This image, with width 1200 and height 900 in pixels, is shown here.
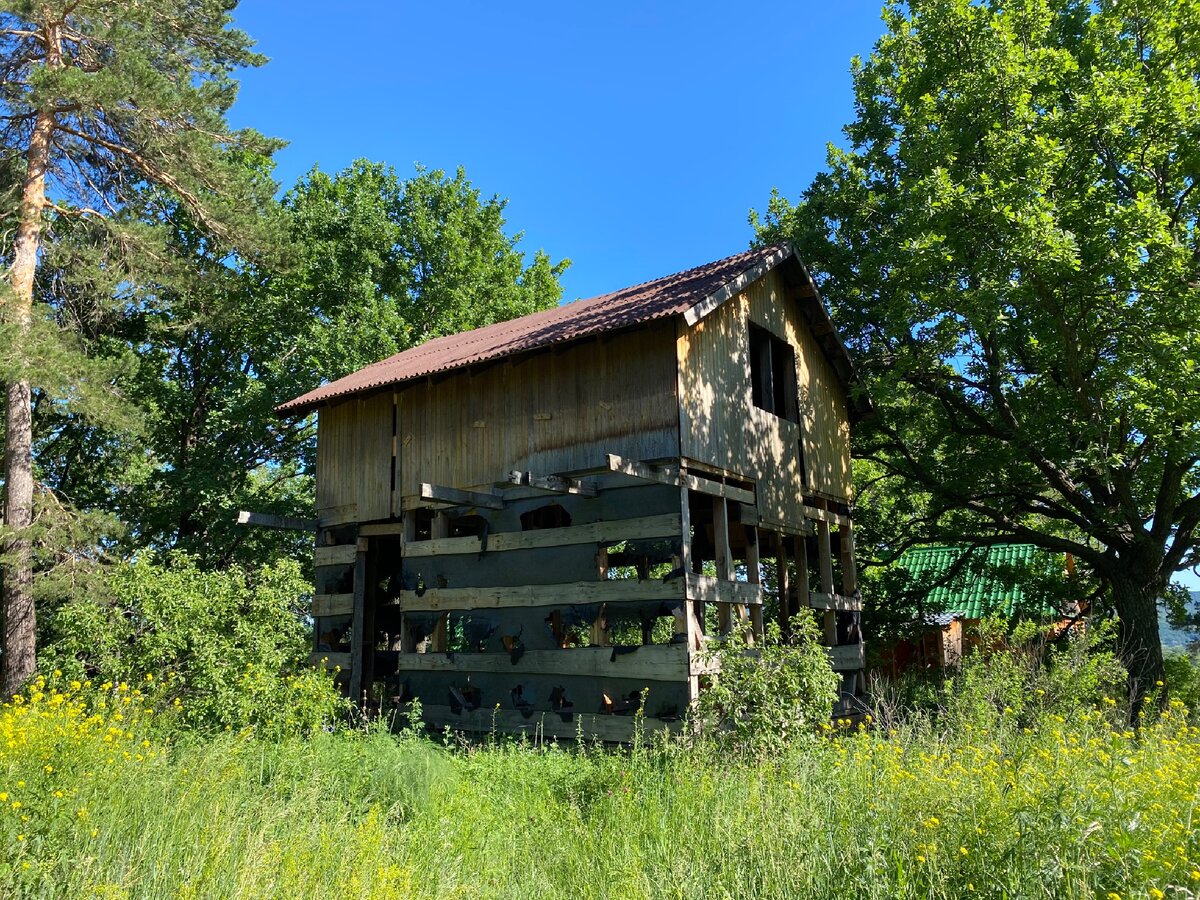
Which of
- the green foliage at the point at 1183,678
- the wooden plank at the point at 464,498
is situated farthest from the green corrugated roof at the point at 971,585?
the wooden plank at the point at 464,498

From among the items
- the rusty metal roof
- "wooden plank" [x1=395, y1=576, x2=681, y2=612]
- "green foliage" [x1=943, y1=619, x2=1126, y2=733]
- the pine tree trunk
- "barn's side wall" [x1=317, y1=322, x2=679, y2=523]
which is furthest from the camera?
the pine tree trunk

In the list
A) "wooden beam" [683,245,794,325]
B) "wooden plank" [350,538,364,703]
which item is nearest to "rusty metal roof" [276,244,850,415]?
"wooden beam" [683,245,794,325]

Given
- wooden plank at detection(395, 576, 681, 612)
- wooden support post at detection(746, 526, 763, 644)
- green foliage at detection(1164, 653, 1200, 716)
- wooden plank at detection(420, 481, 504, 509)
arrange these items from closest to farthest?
1. wooden plank at detection(395, 576, 681, 612)
2. wooden plank at detection(420, 481, 504, 509)
3. wooden support post at detection(746, 526, 763, 644)
4. green foliage at detection(1164, 653, 1200, 716)

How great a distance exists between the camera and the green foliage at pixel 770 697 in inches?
364

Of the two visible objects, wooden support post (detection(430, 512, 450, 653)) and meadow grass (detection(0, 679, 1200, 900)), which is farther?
wooden support post (detection(430, 512, 450, 653))

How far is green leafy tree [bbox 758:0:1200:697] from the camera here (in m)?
13.7

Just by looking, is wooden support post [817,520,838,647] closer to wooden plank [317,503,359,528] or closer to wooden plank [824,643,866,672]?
wooden plank [824,643,866,672]

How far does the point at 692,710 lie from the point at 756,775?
2.34 metres

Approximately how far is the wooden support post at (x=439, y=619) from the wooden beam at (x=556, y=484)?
2628 millimetres

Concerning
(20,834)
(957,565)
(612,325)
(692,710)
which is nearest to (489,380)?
(612,325)

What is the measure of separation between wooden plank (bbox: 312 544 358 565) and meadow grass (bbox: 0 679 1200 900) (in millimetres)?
7071

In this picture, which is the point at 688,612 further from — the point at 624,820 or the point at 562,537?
the point at 624,820

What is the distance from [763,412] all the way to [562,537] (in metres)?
4.15

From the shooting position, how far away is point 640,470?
12.0 meters
